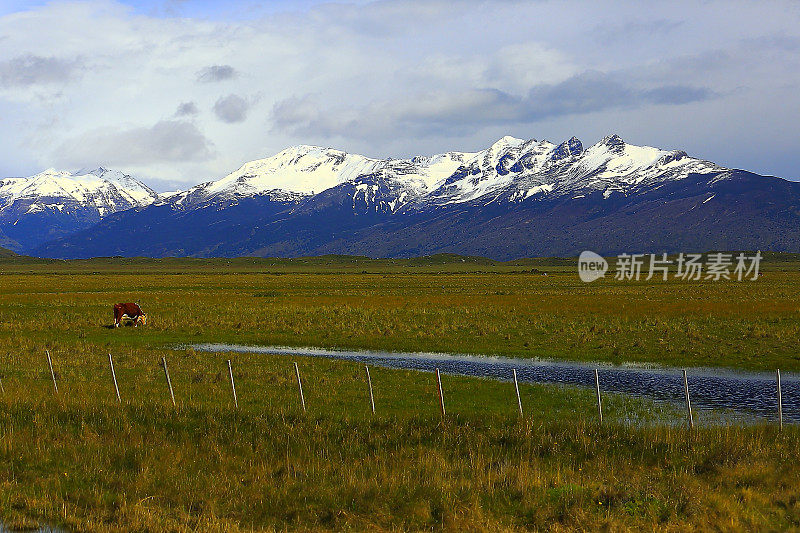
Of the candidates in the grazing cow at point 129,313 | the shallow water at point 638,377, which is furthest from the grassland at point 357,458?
the grazing cow at point 129,313

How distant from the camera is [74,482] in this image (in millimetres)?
16344

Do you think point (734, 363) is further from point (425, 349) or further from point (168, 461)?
point (168, 461)

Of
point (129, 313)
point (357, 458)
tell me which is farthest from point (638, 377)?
point (129, 313)

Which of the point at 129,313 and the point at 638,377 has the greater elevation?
the point at 129,313

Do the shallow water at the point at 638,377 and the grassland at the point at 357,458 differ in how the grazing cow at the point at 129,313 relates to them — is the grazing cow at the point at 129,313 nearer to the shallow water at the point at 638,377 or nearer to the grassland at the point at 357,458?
the shallow water at the point at 638,377

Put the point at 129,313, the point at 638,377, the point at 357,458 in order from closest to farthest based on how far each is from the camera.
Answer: the point at 357,458
the point at 638,377
the point at 129,313

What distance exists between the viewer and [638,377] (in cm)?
3419

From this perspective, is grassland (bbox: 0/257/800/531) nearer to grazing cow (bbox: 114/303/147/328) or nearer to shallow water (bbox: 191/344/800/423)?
shallow water (bbox: 191/344/800/423)

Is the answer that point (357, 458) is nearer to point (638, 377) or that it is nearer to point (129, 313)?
point (638, 377)

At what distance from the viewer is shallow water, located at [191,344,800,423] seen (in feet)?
90.3

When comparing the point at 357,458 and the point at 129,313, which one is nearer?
the point at 357,458

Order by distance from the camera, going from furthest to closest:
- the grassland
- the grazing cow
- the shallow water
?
the grazing cow → the shallow water → the grassland

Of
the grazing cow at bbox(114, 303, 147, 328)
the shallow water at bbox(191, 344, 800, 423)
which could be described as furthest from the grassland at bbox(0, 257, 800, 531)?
the grazing cow at bbox(114, 303, 147, 328)

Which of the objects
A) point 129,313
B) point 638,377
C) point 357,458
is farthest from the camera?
point 129,313
